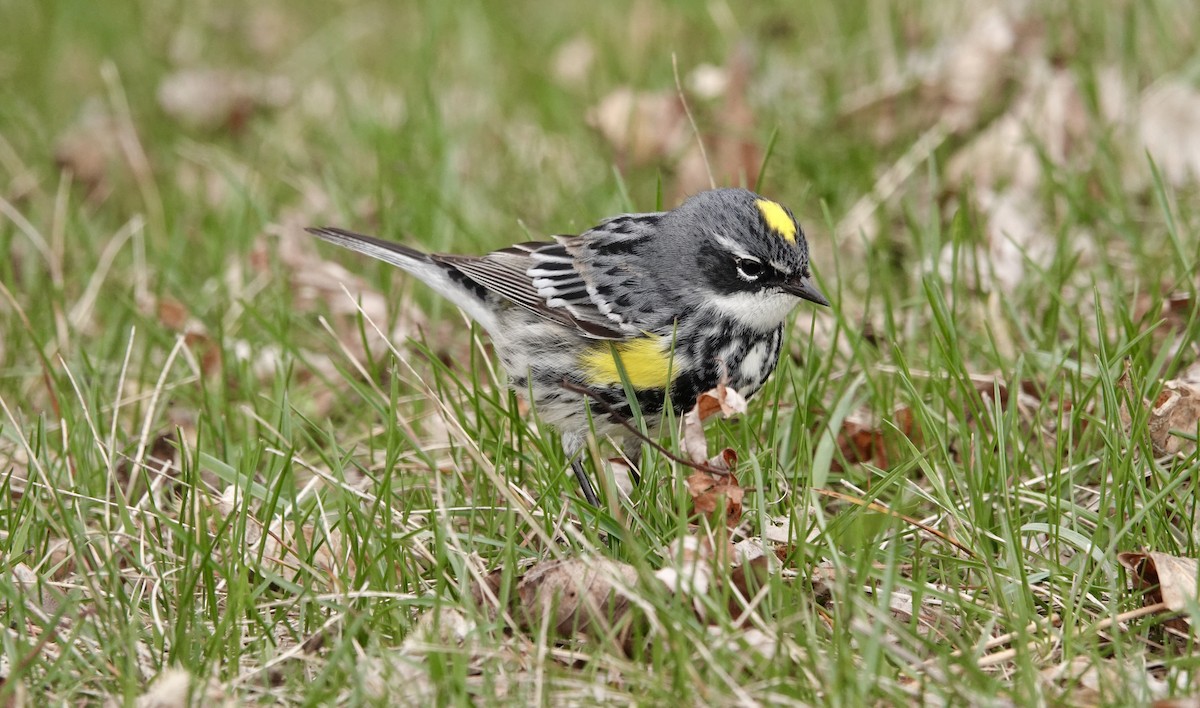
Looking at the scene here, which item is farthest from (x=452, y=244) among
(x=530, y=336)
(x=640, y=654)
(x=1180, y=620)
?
(x=1180, y=620)

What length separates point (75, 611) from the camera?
125 inches

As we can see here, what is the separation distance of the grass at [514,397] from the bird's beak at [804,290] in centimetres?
26

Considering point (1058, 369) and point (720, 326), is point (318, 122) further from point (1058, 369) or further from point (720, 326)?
point (1058, 369)

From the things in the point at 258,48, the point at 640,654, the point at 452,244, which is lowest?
the point at 640,654

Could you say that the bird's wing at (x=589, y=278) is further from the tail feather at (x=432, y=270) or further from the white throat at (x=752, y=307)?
the white throat at (x=752, y=307)

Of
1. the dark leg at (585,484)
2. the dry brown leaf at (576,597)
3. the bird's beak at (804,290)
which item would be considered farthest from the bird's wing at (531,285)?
the dry brown leaf at (576,597)

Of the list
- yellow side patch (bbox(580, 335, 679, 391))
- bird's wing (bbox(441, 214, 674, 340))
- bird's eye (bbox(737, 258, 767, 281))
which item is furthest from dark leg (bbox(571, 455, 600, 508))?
bird's eye (bbox(737, 258, 767, 281))

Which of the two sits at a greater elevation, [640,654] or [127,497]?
[127,497]

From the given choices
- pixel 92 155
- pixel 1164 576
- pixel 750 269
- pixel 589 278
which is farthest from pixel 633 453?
pixel 92 155

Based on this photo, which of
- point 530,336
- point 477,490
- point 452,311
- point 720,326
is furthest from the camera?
point 452,311

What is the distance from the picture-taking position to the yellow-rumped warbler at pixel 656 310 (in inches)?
154

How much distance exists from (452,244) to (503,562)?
2553 millimetres

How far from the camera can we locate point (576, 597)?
3.12 meters

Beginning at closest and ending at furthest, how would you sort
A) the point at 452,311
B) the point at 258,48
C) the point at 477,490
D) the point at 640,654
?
the point at 640,654 < the point at 477,490 < the point at 452,311 < the point at 258,48
